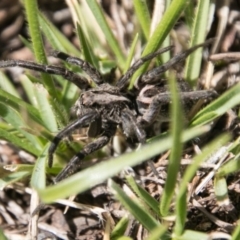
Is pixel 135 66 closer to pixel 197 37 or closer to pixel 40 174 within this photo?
pixel 197 37

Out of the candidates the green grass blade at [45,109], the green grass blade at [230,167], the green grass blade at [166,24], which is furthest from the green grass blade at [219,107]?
the green grass blade at [45,109]

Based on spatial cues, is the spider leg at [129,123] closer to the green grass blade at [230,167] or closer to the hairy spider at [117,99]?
the hairy spider at [117,99]

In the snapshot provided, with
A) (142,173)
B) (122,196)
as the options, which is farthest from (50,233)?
(122,196)

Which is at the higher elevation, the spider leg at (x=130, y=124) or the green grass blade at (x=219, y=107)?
the spider leg at (x=130, y=124)

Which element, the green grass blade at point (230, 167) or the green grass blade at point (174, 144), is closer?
the green grass blade at point (174, 144)

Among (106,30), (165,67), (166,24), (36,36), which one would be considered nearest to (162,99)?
(165,67)

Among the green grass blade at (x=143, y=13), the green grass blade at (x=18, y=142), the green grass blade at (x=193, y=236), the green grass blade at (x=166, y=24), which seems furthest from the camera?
the green grass blade at (x=143, y=13)
